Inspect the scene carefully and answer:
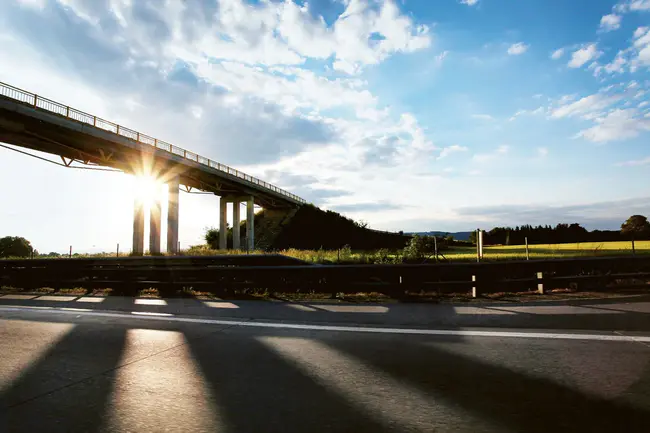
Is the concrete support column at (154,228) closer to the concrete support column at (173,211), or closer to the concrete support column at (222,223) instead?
the concrete support column at (173,211)

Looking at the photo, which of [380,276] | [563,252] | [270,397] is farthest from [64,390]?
[563,252]

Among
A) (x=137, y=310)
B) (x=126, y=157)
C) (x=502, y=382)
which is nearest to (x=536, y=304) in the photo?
(x=502, y=382)

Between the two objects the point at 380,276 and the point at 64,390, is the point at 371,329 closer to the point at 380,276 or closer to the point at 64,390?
the point at 64,390

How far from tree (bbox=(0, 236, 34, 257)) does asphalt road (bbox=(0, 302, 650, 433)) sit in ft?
271

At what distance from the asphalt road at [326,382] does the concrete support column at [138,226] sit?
3289 cm

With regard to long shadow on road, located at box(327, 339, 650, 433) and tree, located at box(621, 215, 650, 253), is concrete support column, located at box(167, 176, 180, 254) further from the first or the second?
tree, located at box(621, 215, 650, 253)

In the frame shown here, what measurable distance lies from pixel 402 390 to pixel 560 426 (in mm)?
1297

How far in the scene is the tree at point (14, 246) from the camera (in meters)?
70.6

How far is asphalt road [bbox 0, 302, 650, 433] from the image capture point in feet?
9.93

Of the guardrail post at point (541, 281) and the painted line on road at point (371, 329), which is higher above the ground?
the guardrail post at point (541, 281)

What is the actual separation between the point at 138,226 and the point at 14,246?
179 feet

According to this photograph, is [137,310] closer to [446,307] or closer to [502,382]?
[446,307]

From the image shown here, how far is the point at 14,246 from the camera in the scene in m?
72.4

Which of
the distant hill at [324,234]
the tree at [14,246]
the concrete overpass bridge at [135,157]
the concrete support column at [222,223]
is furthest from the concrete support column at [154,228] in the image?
the tree at [14,246]
